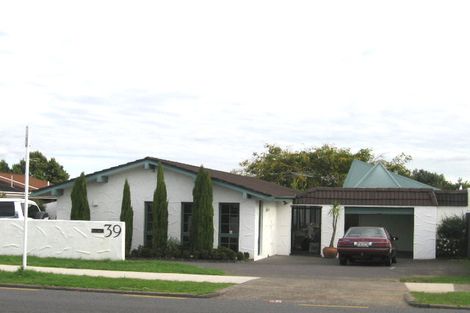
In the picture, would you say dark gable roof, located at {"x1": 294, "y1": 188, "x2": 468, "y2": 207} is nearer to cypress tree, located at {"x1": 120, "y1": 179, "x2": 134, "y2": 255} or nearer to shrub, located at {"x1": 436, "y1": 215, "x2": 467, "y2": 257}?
shrub, located at {"x1": 436, "y1": 215, "x2": 467, "y2": 257}

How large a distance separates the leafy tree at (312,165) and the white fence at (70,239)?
33276 mm

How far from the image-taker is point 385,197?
90.9 ft

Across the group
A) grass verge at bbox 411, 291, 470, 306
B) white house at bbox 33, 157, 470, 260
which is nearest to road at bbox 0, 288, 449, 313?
grass verge at bbox 411, 291, 470, 306

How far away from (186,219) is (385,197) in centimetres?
862

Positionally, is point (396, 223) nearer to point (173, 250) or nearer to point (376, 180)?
point (376, 180)

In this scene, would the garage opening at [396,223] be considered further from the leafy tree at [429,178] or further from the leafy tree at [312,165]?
the leafy tree at [429,178]

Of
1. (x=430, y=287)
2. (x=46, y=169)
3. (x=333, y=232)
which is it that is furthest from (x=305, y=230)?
(x=46, y=169)

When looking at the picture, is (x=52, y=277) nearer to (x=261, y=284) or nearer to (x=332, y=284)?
(x=261, y=284)

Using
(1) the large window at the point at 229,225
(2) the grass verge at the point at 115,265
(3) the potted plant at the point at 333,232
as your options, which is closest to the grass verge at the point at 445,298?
(2) the grass verge at the point at 115,265

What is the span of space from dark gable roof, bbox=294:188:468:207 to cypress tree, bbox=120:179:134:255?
736 centimetres

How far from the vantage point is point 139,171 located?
2662 centimetres

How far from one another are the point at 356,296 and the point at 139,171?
14782 mm

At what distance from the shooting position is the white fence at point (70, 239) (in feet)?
70.5

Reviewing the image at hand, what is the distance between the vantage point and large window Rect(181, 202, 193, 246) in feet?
84.3
